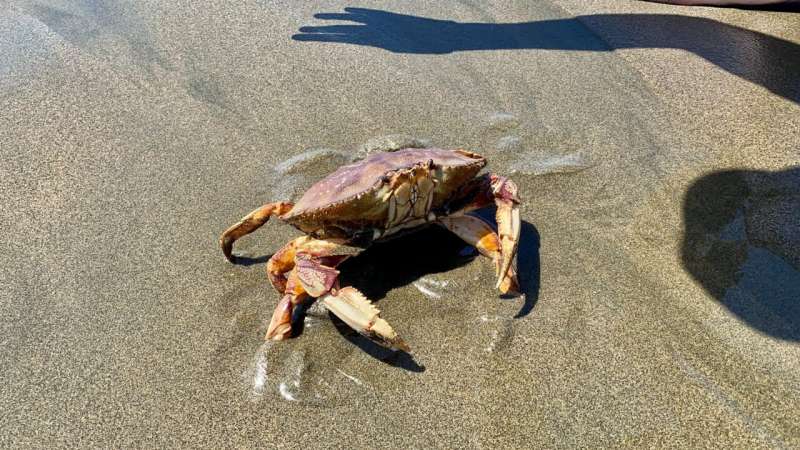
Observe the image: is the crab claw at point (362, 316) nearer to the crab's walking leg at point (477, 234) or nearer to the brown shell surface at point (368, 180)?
the brown shell surface at point (368, 180)

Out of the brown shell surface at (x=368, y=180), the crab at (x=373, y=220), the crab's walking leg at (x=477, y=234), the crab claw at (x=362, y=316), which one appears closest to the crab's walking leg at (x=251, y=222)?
the crab at (x=373, y=220)

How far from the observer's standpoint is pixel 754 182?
11.4 ft

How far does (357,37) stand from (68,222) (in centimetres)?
244

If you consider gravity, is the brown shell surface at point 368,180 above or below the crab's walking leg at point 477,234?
above

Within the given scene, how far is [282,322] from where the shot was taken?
2734 millimetres

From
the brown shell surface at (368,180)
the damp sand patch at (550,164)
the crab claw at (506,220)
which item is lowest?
the damp sand patch at (550,164)

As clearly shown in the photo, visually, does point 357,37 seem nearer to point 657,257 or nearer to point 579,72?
point 579,72

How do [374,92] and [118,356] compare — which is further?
[374,92]

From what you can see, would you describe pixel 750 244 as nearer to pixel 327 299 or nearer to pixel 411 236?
pixel 411 236

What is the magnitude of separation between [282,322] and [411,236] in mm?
802

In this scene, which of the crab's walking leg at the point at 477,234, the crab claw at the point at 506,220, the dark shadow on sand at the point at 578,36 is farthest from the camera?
the dark shadow on sand at the point at 578,36

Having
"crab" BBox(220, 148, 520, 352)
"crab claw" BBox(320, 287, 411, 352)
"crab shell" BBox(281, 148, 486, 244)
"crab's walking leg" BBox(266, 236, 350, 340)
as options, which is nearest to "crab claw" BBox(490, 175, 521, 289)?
"crab" BBox(220, 148, 520, 352)

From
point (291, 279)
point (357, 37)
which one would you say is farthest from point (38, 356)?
point (357, 37)

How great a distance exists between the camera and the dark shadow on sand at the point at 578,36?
14.9 feet
